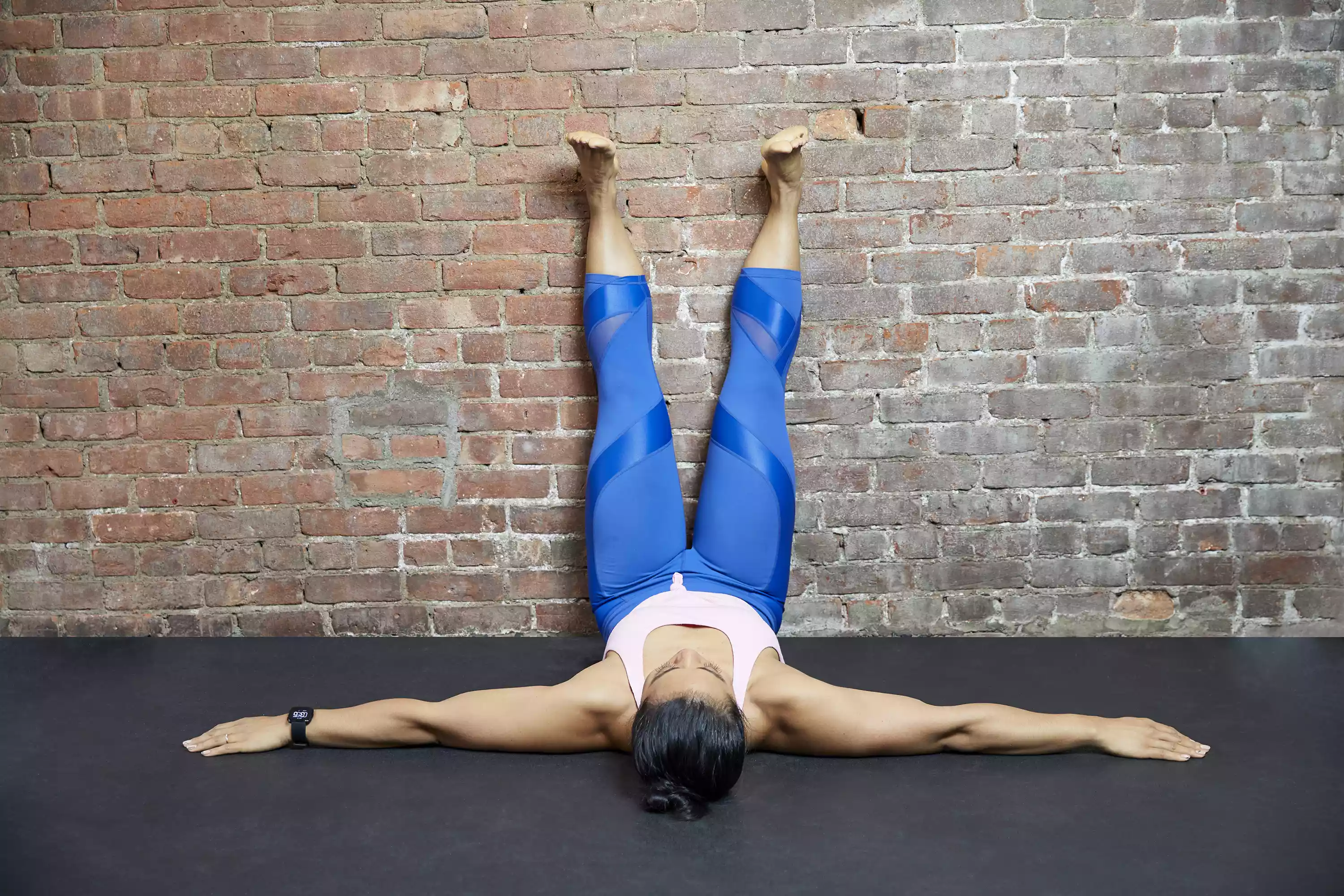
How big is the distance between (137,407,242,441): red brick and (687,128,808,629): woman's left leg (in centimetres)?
145

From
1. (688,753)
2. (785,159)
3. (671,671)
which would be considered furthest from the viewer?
(785,159)

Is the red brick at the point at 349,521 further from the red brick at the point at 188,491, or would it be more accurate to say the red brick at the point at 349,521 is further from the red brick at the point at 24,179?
the red brick at the point at 24,179

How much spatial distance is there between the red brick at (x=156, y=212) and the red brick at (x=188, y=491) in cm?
76

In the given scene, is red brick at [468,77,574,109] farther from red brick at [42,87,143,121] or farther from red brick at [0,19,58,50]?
red brick at [0,19,58,50]

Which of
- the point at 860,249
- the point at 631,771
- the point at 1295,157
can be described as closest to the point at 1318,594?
the point at 1295,157

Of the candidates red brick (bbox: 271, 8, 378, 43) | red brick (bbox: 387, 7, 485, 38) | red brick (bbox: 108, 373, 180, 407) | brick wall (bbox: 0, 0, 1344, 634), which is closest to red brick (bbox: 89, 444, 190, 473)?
brick wall (bbox: 0, 0, 1344, 634)

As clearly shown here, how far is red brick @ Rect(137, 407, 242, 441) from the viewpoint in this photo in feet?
9.16

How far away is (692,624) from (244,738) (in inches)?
42.7

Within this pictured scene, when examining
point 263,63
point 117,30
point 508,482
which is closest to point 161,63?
point 117,30

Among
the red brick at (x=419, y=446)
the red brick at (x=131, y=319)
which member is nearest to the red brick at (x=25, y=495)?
the red brick at (x=131, y=319)

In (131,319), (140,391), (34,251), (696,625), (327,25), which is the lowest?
(696,625)

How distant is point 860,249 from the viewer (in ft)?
8.74

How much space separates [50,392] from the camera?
2807 mm

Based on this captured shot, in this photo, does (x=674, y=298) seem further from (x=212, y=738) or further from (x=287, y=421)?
(x=212, y=738)
